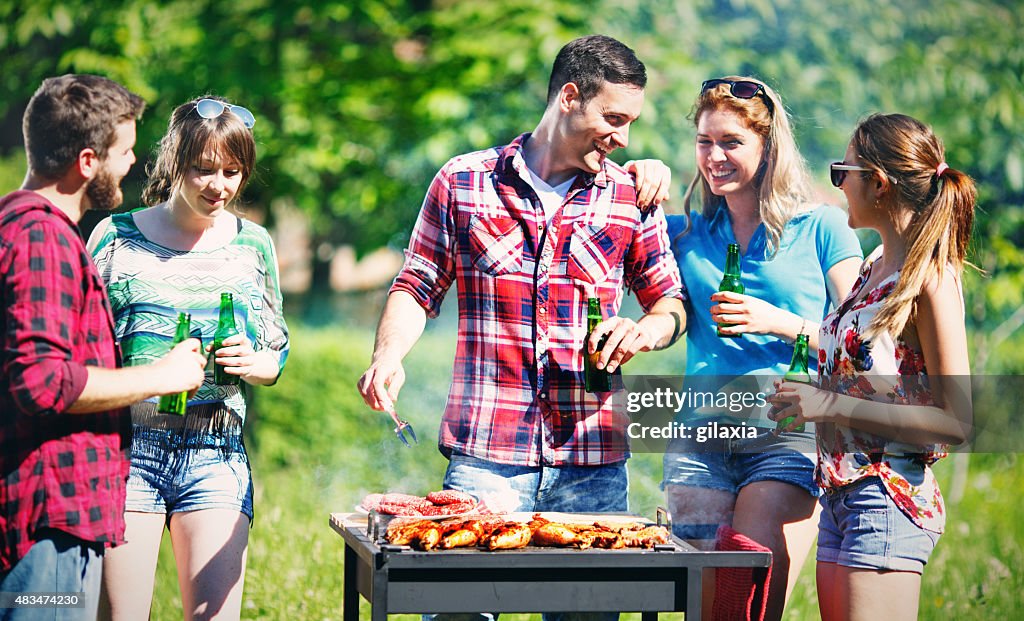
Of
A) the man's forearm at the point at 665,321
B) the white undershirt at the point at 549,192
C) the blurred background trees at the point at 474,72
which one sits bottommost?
the man's forearm at the point at 665,321

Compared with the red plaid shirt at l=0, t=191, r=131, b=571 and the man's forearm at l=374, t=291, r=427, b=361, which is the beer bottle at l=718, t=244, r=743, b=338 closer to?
the man's forearm at l=374, t=291, r=427, b=361

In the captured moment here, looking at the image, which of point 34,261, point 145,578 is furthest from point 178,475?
point 34,261

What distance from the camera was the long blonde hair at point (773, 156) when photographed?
355 centimetres

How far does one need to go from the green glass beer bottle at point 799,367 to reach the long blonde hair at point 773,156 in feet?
1.03

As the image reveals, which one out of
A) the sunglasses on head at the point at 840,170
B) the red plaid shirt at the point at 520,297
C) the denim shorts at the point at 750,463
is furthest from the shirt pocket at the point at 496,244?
the sunglasses on head at the point at 840,170

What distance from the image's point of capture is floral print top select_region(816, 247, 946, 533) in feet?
9.96

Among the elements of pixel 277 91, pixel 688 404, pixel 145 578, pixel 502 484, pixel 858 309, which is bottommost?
pixel 145 578

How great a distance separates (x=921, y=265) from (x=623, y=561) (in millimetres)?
1125

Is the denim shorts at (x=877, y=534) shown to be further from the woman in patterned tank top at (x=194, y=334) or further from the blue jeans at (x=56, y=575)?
the blue jeans at (x=56, y=575)

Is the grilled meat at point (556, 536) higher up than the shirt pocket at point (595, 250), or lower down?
lower down

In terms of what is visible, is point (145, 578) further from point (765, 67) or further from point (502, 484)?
point (765, 67)

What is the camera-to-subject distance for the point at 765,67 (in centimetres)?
656

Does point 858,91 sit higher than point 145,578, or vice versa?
point 858,91

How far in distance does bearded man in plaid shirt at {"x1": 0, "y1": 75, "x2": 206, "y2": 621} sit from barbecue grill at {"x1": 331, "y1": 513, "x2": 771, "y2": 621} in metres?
0.67
